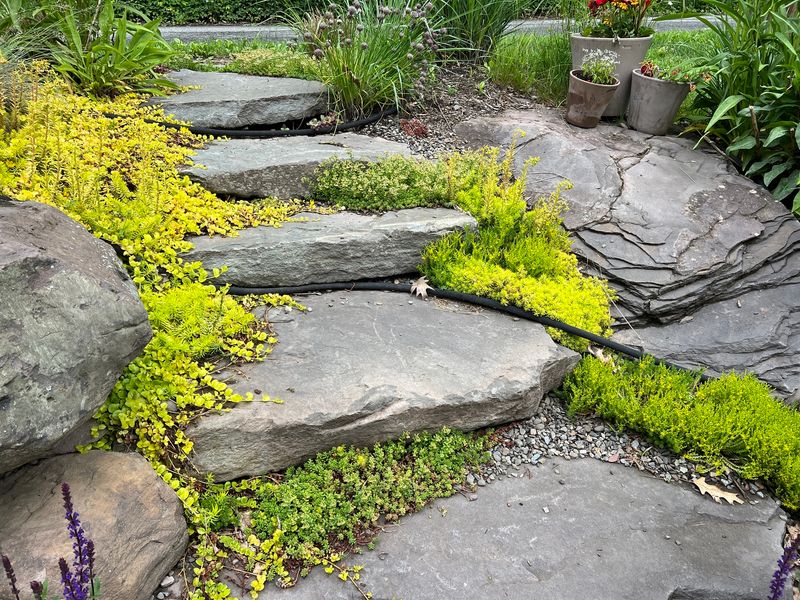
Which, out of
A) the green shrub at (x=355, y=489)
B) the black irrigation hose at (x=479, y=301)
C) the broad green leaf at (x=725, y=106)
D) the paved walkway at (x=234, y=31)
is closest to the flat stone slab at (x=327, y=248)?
the black irrigation hose at (x=479, y=301)

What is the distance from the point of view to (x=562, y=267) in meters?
4.60

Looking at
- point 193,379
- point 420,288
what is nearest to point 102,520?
point 193,379

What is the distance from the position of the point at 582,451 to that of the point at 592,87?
11.6 feet

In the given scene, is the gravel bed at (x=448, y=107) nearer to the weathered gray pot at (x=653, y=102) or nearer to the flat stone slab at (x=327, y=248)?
the weathered gray pot at (x=653, y=102)

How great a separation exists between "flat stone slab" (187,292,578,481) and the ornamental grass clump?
2.40 metres

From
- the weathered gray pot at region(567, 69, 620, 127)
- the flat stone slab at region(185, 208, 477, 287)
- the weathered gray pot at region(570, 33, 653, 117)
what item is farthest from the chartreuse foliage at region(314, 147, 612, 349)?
the weathered gray pot at region(570, 33, 653, 117)

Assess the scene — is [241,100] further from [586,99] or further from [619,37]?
[619,37]

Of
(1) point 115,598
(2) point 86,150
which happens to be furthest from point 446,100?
(1) point 115,598

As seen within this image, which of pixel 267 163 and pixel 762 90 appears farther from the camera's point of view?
pixel 762 90

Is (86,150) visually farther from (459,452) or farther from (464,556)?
(464,556)

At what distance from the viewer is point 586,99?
5.86 metres

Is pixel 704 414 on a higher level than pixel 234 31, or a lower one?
lower

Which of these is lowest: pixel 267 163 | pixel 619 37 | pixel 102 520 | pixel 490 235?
pixel 102 520

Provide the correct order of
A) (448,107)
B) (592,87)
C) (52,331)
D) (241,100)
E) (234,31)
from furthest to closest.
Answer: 1. (234,31)
2. (448,107)
3. (592,87)
4. (241,100)
5. (52,331)
